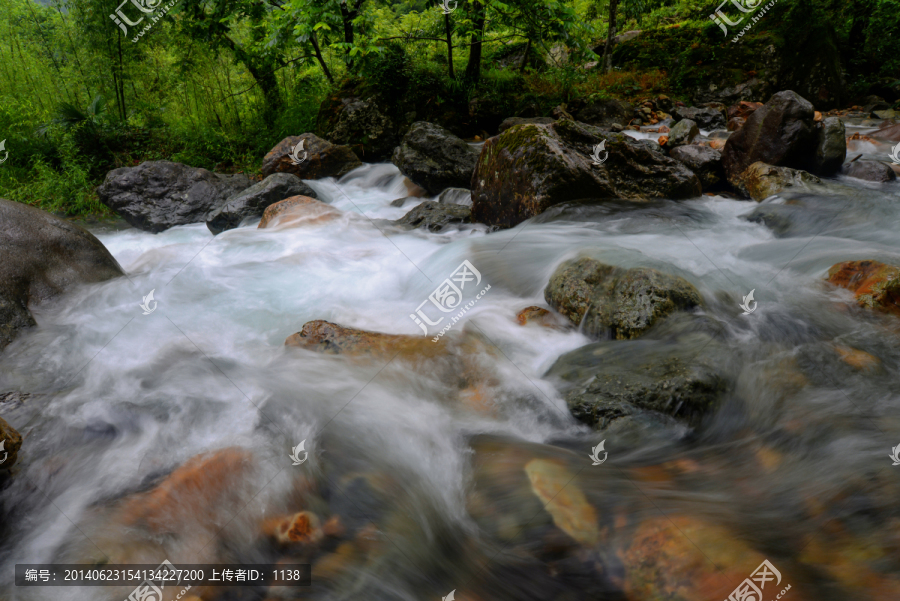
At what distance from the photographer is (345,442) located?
2.88 meters

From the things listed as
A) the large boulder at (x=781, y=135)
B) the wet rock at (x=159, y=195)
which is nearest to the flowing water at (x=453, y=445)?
the large boulder at (x=781, y=135)

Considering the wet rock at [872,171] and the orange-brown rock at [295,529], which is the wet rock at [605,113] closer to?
the wet rock at [872,171]

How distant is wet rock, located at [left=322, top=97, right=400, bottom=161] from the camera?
1041 centimetres

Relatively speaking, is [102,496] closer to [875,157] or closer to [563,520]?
[563,520]

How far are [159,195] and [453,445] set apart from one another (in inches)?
306

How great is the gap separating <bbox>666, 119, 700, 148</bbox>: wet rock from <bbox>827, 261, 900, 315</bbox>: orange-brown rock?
5.33m

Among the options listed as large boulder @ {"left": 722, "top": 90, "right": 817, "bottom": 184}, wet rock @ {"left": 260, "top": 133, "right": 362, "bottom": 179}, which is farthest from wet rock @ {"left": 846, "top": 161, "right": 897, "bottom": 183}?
wet rock @ {"left": 260, "top": 133, "right": 362, "bottom": 179}

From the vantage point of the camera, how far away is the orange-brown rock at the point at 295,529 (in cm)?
220

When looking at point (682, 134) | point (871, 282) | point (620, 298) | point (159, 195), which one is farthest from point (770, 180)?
point (159, 195)

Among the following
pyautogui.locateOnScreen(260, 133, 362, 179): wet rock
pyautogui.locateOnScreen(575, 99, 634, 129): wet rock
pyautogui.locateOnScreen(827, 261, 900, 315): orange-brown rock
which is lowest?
pyautogui.locateOnScreen(827, 261, 900, 315): orange-brown rock

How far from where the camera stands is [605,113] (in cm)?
1142

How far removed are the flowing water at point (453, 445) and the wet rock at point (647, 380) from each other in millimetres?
87

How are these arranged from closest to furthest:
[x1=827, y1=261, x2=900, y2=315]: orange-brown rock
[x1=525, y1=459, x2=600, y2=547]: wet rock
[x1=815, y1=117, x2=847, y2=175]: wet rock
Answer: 1. [x1=525, y1=459, x2=600, y2=547]: wet rock
2. [x1=827, y1=261, x2=900, y2=315]: orange-brown rock
3. [x1=815, y1=117, x2=847, y2=175]: wet rock

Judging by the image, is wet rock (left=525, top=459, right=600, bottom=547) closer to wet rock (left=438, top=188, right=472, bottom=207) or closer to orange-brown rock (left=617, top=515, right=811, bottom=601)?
orange-brown rock (left=617, top=515, right=811, bottom=601)
